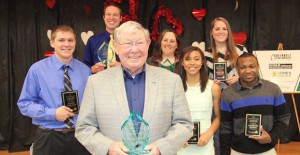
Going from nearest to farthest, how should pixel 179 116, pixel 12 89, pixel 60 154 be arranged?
pixel 179 116 → pixel 60 154 → pixel 12 89

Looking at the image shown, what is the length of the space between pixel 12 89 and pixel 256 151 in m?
4.03

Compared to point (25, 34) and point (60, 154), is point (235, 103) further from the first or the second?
point (25, 34)

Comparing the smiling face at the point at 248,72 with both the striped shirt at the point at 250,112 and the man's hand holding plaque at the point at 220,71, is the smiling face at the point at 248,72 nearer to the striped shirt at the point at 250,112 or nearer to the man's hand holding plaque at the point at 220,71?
the striped shirt at the point at 250,112

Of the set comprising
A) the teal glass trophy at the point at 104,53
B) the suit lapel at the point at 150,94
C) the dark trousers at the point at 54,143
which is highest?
the teal glass trophy at the point at 104,53

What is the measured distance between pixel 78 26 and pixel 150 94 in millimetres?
3965

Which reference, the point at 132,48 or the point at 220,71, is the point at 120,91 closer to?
the point at 132,48

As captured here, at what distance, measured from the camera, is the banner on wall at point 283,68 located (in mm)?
4559

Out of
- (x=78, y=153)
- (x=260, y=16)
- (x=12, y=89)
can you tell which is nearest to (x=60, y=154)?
(x=78, y=153)

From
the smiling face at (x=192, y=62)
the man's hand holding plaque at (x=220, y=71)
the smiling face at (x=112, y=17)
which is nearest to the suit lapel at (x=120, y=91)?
the smiling face at (x=192, y=62)

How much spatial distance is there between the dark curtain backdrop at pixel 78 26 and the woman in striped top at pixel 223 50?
2.18 meters

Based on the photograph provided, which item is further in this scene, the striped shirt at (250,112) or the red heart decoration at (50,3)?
the red heart decoration at (50,3)

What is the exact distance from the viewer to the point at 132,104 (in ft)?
6.08

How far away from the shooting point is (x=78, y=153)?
2.64 metres

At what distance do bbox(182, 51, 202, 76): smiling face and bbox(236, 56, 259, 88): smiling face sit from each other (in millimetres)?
352
